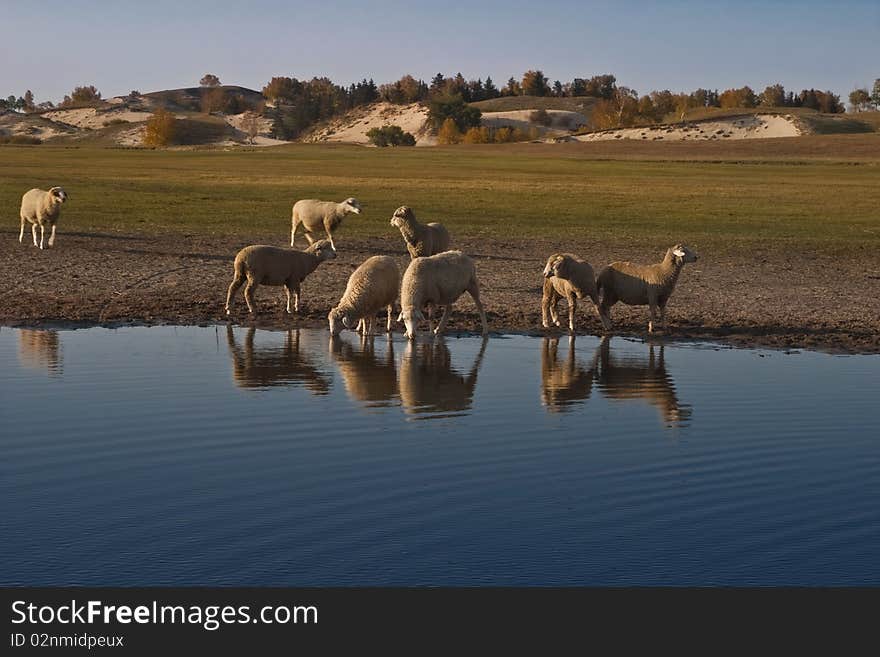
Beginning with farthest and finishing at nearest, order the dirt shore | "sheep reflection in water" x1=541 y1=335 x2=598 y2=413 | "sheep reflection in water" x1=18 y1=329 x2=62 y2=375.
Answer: the dirt shore < "sheep reflection in water" x1=18 y1=329 x2=62 y2=375 < "sheep reflection in water" x1=541 y1=335 x2=598 y2=413

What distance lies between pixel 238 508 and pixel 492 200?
40256 mm

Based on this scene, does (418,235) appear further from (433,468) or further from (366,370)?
(433,468)

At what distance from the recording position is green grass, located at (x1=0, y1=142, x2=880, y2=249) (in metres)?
38.3

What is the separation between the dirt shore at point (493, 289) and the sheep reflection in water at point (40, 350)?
103cm

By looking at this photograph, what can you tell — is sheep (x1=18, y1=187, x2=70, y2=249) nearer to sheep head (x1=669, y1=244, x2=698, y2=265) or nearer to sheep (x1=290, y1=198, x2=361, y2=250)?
sheep (x1=290, y1=198, x2=361, y2=250)

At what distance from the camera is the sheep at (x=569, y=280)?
1964 centimetres

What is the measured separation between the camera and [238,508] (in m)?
10.3

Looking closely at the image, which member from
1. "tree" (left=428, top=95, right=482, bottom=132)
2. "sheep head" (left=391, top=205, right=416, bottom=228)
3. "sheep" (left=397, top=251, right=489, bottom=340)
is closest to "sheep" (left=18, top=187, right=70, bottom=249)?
"sheep head" (left=391, top=205, right=416, bottom=228)

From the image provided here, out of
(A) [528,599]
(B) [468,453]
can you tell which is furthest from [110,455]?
(A) [528,599]

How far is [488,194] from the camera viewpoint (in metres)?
53.4

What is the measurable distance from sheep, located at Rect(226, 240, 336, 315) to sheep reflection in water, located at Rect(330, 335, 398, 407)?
2.44 m

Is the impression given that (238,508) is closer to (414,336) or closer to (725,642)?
(725,642)

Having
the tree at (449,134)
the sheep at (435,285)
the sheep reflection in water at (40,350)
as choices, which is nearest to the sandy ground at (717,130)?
the tree at (449,134)

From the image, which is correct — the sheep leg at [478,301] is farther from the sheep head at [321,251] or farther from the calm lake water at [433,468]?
the sheep head at [321,251]
